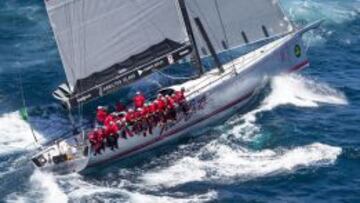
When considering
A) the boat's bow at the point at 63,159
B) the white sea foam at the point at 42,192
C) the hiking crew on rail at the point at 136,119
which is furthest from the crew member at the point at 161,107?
the white sea foam at the point at 42,192

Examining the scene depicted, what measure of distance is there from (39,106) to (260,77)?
551 inches

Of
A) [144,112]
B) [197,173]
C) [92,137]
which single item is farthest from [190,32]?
[197,173]

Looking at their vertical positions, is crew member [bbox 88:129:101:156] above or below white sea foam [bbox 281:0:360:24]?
below

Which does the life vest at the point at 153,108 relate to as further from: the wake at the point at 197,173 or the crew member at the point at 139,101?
the wake at the point at 197,173

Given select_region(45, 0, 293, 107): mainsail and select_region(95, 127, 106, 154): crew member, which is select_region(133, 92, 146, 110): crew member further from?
select_region(95, 127, 106, 154): crew member

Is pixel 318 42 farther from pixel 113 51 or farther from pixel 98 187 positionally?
pixel 98 187

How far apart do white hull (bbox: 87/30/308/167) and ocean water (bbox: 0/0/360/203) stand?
664mm

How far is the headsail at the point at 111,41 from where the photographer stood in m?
38.9

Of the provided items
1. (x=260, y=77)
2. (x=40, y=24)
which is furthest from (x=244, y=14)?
(x=40, y=24)

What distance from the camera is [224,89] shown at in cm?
4266

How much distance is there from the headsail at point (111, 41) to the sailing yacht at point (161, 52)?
0.05 meters

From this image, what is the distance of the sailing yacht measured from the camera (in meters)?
39.0

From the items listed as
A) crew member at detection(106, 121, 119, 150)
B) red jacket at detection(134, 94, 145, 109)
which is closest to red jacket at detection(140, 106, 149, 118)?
red jacket at detection(134, 94, 145, 109)

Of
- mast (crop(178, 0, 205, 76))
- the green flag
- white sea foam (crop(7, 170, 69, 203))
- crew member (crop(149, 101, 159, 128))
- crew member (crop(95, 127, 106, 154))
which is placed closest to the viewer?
white sea foam (crop(7, 170, 69, 203))
